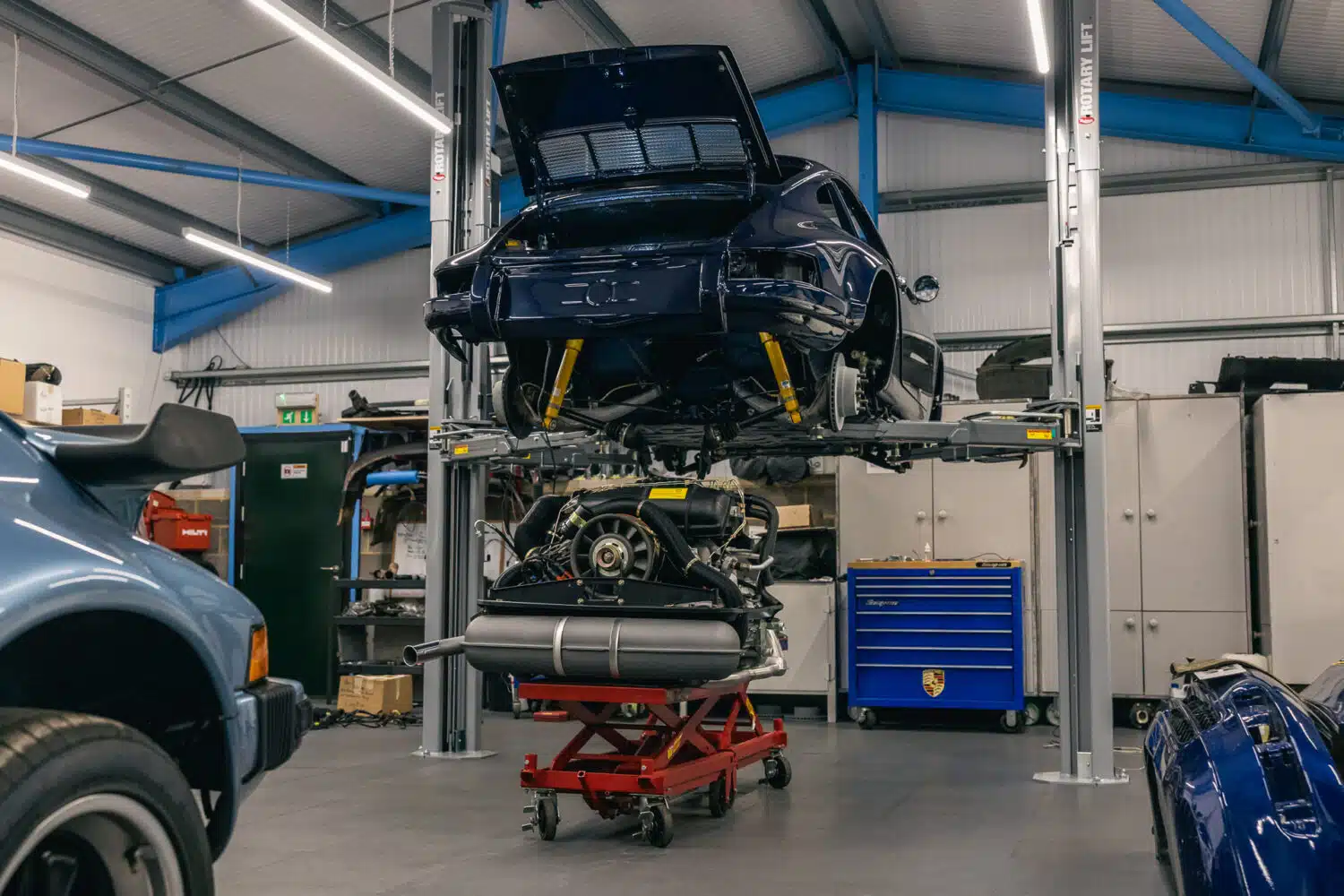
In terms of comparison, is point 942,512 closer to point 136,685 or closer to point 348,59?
point 348,59

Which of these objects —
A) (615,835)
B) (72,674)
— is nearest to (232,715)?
(72,674)

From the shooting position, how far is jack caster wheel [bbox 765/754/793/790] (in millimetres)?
5977

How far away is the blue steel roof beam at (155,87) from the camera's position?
8883 millimetres

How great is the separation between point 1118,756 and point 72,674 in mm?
6321

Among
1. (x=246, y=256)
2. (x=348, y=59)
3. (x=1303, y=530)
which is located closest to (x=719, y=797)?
(x=348, y=59)

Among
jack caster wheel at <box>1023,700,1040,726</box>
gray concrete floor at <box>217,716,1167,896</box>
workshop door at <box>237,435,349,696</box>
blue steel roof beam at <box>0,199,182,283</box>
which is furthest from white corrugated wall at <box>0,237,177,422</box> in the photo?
jack caster wheel at <box>1023,700,1040,726</box>

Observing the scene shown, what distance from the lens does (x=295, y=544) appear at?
10.4 meters

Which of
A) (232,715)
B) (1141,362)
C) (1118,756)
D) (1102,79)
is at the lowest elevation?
(1118,756)

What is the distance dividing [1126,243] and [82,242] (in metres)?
10.5

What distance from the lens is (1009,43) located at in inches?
417

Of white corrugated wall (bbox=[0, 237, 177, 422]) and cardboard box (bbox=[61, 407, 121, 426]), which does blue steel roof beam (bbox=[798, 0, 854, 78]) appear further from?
white corrugated wall (bbox=[0, 237, 177, 422])

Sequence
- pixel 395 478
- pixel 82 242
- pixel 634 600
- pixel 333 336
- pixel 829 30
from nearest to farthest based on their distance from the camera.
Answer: pixel 634 600
pixel 395 478
pixel 829 30
pixel 82 242
pixel 333 336

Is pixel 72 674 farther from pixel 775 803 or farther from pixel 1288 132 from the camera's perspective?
pixel 1288 132

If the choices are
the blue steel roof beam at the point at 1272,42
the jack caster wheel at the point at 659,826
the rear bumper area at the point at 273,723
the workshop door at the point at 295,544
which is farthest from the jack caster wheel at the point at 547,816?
the blue steel roof beam at the point at 1272,42
